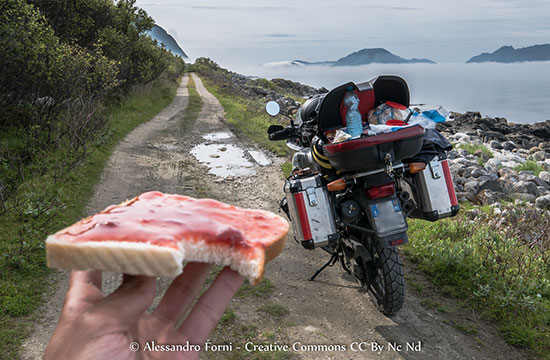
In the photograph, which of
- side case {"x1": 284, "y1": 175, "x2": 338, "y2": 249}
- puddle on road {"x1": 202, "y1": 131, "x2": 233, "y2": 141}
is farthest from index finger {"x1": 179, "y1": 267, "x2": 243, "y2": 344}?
puddle on road {"x1": 202, "y1": 131, "x2": 233, "y2": 141}

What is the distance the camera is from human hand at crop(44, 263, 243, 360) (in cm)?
149

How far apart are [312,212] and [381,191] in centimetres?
69

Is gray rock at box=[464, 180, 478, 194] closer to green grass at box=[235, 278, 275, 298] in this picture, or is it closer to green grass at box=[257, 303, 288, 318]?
green grass at box=[235, 278, 275, 298]

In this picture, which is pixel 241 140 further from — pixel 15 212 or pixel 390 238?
pixel 390 238

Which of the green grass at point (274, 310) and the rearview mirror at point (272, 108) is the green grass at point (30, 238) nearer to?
the green grass at point (274, 310)

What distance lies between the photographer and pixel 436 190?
4375mm

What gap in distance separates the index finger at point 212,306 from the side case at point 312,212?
8.17 feet

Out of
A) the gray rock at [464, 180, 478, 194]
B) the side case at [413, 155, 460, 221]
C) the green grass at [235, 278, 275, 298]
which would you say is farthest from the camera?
the gray rock at [464, 180, 478, 194]

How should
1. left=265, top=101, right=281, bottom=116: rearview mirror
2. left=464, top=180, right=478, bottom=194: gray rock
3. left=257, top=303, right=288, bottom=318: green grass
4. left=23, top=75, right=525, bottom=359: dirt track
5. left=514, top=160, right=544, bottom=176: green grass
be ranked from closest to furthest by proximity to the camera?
left=23, top=75, right=525, bottom=359: dirt track → left=257, top=303, right=288, bottom=318: green grass → left=265, top=101, right=281, bottom=116: rearview mirror → left=464, top=180, right=478, bottom=194: gray rock → left=514, top=160, right=544, bottom=176: green grass

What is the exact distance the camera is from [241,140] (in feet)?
44.9

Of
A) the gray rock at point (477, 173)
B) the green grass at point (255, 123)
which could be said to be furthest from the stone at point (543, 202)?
the green grass at point (255, 123)

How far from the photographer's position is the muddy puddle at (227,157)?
10.2 m

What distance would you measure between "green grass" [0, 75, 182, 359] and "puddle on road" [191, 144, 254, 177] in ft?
8.08

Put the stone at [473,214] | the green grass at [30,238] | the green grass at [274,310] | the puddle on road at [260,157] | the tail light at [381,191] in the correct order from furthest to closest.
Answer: the puddle on road at [260,157]
the stone at [473,214]
the green grass at [274,310]
the green grass at [30,238]
the tail light at [381,191]
